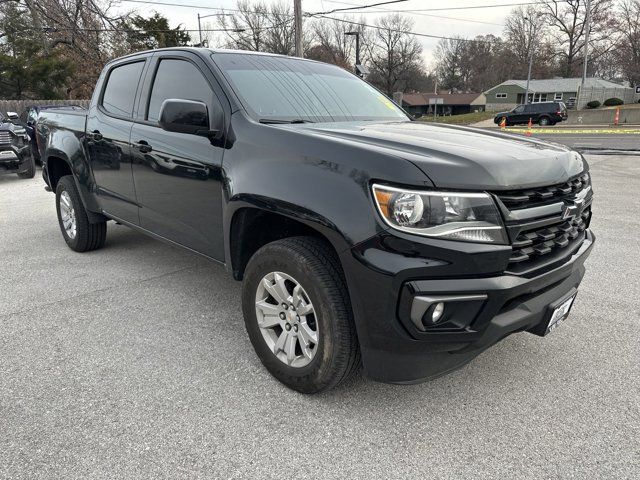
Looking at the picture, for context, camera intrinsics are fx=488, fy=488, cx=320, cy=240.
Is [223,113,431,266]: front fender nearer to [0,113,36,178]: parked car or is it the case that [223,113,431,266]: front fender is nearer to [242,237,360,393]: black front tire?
[242,237,360,393]: black front tire

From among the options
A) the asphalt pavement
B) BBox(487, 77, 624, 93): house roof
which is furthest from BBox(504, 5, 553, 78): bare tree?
the asphalt pavement

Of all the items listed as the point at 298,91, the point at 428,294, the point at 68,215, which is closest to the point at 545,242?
the point at 428,294

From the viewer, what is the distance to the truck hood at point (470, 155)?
2039 mm

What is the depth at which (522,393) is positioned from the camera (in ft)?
8.55

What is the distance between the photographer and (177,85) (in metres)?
3.42

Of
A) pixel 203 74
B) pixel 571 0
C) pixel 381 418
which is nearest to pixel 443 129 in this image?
pixel 203 74

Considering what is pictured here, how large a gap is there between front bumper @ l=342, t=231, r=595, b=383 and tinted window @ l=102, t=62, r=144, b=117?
272 centimetres

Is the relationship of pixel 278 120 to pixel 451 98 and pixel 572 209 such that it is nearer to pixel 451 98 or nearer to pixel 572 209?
pixel 572 209

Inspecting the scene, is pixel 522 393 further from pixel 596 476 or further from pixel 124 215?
pixel 124 215

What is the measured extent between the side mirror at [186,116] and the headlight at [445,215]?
1.32 meters

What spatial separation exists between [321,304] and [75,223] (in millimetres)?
3685

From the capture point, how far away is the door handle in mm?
3489

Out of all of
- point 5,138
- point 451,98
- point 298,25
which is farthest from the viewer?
point 451,98

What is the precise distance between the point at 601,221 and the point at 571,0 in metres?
67.0
